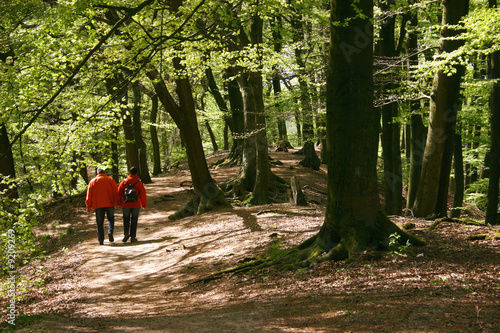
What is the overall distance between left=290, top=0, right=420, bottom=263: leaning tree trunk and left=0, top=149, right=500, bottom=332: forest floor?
398 millimetres

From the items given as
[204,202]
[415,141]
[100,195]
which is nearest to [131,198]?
[100,195]

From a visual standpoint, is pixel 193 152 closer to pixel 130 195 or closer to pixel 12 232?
pixel 130 195

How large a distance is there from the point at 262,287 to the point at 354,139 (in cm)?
262

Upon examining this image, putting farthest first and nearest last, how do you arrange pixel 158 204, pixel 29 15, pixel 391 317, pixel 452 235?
pixel 158 204
pixel 29 15
pixel 452 235
pixel 391 317

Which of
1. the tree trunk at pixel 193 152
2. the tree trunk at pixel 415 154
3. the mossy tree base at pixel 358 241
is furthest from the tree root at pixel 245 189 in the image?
the mossy tree base at pixel 358 241

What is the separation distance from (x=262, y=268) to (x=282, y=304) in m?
1.77

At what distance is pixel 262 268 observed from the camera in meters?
7.00

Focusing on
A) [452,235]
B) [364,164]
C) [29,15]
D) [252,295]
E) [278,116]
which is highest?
[29,15]

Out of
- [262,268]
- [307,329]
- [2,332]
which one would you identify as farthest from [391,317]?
[2,332]

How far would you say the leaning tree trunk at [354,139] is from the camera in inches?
245

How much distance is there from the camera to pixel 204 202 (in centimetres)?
1388

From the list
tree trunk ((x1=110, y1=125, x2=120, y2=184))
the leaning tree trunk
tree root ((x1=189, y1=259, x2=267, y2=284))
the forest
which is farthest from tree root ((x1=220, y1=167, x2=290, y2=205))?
the leaning tree trunk

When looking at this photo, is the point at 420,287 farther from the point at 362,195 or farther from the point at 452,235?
the point at 452,235

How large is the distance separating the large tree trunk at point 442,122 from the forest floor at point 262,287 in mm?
2230
